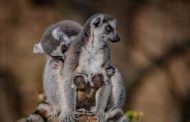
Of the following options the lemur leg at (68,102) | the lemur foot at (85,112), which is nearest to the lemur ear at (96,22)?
the lemur leg at (68,102)

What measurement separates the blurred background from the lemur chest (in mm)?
9891

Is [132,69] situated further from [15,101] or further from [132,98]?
[15,101]

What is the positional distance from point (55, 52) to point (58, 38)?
166mm

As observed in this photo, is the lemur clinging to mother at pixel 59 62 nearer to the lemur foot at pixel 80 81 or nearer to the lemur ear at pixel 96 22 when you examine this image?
the lemur ear at pixel 96 22

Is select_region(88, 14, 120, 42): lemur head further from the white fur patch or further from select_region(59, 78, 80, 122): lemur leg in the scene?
select_region(59, 78, 80, 122): lemur leg

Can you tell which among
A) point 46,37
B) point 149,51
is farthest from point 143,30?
point 46,37

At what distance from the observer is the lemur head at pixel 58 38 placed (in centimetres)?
719

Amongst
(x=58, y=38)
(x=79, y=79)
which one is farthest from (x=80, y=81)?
(x=58, y=38)

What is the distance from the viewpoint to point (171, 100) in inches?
695

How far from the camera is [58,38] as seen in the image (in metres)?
7.25

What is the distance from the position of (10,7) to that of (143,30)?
2508 mm

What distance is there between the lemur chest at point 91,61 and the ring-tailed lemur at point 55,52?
0.21 meters

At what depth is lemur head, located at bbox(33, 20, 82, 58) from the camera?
7191 mm

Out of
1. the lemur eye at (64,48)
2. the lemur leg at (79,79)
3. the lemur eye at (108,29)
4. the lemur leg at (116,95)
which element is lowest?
the lemur leg at (116,95)
